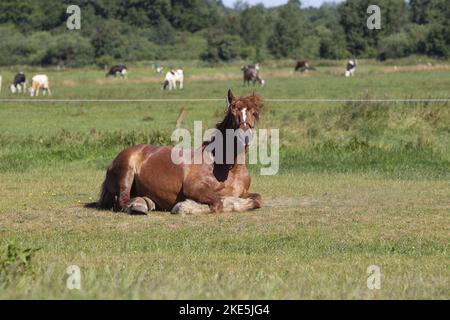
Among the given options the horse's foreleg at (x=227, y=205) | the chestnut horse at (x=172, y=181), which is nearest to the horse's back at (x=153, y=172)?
the chestnut horse at (x=172, y=181)

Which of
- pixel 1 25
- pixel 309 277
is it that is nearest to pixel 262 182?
pixel 309 277

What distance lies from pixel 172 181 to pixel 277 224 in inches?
76.8

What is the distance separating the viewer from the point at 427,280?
849 cm

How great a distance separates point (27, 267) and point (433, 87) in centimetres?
4105

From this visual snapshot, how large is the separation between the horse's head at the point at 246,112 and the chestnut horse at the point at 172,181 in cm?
8

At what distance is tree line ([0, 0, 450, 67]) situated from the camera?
9881 centimetres

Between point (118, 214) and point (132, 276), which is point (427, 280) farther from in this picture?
point (118, 214)

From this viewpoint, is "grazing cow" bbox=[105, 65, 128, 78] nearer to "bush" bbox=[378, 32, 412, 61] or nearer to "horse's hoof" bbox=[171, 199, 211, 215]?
"bush" bbox=[378, 32, 412, 61]

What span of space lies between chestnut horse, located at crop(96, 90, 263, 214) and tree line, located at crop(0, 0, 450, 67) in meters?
82.9

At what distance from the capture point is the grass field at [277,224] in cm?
758

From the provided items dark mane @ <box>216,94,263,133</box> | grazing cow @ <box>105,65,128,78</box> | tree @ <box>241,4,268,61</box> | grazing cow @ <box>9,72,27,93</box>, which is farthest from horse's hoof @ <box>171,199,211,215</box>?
tree @ <box>241,4,268,61</box>

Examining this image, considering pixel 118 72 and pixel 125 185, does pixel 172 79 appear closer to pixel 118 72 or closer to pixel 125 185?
pixel 118 72

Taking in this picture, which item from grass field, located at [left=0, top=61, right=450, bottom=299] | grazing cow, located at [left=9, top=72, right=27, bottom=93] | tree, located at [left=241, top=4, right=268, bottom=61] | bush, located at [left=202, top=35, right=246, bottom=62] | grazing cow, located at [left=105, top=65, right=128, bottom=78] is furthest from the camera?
tree, located at [left=241, top=4, right=268, bottom=61]

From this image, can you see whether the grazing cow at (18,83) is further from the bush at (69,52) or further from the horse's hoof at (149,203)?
the horse's hoof at (149,203)
